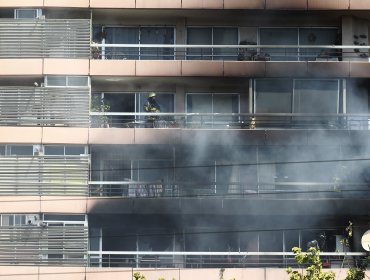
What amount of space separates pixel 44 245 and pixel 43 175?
7.38 ft

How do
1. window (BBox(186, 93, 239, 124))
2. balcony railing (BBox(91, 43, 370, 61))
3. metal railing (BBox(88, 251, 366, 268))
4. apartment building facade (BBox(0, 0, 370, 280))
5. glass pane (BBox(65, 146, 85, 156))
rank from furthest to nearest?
window (BBox(186, 93, 239, 124)) < balcony railing (BBox(91, 43, 370, 61)) < glass pane (BBox(65, 146, 85, 156)) < apartment building facade (BBox(0, 0, 370, 280)) < metal railing (BBox(88, 251, 366, 268))

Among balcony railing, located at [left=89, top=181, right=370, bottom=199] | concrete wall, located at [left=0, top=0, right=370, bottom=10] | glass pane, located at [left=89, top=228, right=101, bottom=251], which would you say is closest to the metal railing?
glass pane, located at [left=89, top=228, right=101, bottom=251]

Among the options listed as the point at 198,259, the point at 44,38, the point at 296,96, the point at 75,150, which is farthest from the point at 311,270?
the point at 44,38

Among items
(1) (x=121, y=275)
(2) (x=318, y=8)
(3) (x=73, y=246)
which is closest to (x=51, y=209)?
(3) (x=73, y=246)

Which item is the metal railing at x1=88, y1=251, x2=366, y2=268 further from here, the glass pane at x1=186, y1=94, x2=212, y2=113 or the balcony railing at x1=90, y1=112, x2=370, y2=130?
the glass pane at x1=186, y1=94, x2=212, y2=113

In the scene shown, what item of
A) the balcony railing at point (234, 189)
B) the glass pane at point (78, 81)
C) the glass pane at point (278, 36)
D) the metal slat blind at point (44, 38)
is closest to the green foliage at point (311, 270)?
the balcony railing at point (234, 189)

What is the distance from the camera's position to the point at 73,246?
28.2m

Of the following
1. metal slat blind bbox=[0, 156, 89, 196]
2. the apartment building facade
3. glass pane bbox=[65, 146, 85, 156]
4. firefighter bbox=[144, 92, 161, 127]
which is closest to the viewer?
the apartment building facade

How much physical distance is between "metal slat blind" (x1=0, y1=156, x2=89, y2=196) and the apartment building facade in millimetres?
44

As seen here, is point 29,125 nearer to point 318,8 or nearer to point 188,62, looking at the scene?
point 188,62

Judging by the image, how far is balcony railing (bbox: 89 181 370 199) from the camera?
1109 inches

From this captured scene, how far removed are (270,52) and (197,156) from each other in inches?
174

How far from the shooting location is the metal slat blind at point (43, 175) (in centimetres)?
2844

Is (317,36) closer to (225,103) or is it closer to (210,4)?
(225,103)
